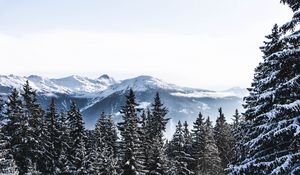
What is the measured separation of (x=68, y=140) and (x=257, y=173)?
4292 centimetres

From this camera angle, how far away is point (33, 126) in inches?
1999

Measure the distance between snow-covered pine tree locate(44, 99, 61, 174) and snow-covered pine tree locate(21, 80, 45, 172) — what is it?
4.45 ft

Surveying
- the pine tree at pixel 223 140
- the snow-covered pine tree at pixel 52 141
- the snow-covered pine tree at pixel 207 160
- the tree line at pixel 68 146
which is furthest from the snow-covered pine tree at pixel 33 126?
the pine tree at pixel 223 140

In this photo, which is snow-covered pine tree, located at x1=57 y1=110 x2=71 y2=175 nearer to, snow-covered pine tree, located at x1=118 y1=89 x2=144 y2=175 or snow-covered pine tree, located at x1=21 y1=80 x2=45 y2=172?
snow-covered pine tree, located at x1=21 y1=80 x2=45 y2=172

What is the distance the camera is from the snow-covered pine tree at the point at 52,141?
53.0m

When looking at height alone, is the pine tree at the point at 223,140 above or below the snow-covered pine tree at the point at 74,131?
below

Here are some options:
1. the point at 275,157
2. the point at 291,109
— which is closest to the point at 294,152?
the point at 275,157

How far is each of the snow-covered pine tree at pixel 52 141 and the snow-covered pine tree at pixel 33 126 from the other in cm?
136

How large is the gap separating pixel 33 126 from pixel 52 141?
6.87m

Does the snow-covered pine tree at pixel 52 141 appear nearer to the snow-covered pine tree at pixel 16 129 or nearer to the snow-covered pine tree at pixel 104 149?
the snow-covered pine tree at pixel 104 149

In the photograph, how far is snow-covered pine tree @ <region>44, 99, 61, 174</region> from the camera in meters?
53.0

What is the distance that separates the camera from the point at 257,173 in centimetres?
1692

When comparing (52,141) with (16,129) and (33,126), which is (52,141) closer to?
(33,126)

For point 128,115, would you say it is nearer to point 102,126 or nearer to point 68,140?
point 68,140
